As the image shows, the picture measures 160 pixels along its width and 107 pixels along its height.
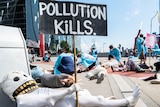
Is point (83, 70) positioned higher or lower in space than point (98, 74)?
lower

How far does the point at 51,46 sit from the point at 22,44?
3605 inches

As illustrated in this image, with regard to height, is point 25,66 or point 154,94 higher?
point 25,66

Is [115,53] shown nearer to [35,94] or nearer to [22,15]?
[35,94]

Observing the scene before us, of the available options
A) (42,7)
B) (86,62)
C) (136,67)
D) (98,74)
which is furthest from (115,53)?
(42,7)

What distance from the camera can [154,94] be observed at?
7.42 m

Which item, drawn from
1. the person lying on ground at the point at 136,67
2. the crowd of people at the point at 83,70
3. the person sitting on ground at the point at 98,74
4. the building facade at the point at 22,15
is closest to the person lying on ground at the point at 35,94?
the crowd of people at the point at 83,70

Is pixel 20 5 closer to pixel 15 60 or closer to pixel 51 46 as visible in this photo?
pixel 51 46

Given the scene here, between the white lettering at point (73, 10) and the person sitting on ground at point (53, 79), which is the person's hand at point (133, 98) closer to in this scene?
the white lettering at point (73, 10)

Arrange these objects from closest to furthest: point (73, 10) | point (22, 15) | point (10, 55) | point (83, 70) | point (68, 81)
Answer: point (10, 55)
point (73, 10)
point (68, 81)
point (83, 70)
point (22, 15)

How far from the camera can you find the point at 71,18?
493 centimetres

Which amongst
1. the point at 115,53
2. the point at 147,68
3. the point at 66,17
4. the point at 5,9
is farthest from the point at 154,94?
the point at 5,9

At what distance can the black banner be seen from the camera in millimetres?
4785

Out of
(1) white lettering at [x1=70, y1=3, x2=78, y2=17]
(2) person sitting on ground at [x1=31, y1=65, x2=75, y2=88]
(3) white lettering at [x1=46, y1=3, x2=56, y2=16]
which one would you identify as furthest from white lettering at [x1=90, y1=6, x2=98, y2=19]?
(2) person sitting on ground at [x1=31, y1=65, x2=75, y2=88]

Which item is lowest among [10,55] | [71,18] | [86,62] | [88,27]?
[86,62]
